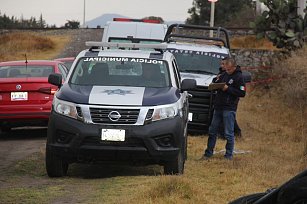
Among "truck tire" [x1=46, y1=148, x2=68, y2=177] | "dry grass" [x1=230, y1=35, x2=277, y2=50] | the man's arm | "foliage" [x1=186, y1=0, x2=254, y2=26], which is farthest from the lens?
"foliage" [x1=186, y1=0, x2=254, y2=26]

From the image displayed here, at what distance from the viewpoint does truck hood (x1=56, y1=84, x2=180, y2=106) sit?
31.2 ft

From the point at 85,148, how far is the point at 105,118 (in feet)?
1.56

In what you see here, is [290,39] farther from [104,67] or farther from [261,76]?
[104,67]

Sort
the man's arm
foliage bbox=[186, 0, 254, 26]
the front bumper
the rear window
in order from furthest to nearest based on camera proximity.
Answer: foliage bbox=[186, 0, 254, 26], the rear window, the man's arm, the front bumper

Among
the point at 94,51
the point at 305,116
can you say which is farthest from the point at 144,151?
the point at 305,116

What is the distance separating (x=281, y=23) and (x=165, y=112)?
64.5 ft

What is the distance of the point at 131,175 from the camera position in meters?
10.1

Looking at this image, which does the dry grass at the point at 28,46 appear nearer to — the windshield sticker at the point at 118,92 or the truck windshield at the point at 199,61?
the truck windshield at the point at 199,61

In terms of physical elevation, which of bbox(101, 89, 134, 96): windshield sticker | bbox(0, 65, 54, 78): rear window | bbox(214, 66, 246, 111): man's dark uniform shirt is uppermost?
bbox(101, 89, 134, 96): windshield sticker

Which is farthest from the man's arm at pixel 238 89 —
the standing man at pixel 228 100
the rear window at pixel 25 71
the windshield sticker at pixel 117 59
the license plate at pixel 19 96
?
the rear window at pixel 25 71

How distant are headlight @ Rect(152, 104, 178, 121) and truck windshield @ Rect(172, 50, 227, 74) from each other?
20.0 feet

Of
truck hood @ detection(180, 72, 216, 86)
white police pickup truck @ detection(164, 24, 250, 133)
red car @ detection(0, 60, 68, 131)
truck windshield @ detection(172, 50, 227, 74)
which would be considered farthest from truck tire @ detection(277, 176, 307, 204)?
truck windshield @ detection(172, 50, 227, 74)

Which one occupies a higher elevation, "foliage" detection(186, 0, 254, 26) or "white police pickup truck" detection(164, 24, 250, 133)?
"white police pickup truck" detection(164, 24, 250, 133)

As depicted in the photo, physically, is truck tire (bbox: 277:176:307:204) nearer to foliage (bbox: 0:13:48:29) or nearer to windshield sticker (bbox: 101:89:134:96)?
windshield sticker (bbox: 101:89:134:96)
